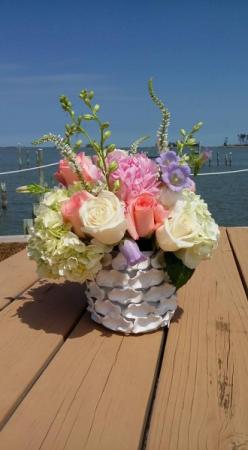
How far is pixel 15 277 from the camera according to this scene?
1756 mm

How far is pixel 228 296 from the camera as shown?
1.48 metres

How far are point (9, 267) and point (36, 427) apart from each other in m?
1.19

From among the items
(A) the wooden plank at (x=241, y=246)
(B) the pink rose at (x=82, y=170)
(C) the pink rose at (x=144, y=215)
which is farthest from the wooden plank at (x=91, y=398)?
(A) the wooden plank at (x=241, y=246)

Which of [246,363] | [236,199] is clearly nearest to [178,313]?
[246,363]

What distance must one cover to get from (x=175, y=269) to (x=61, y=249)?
251 millimetres

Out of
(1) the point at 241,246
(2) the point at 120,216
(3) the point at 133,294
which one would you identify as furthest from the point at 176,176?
(1) the point at 241,246

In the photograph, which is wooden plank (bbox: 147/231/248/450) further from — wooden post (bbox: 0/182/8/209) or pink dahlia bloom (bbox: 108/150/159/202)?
wooden post (bbox: 0/182/8/209)

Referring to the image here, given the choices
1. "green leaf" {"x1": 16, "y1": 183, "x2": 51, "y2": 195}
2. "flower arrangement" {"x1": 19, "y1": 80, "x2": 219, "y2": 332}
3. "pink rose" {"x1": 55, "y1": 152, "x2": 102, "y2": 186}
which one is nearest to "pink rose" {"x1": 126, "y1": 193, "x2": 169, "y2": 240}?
"flower arrangement" {"x1": 19, "y1": 80, "x2": 219, "y2": 332}

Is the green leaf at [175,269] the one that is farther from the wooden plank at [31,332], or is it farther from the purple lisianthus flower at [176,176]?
the wooden plank at [31,332]

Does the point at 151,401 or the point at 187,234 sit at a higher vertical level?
the point at 187,234

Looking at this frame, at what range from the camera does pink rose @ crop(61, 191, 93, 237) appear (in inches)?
42.5

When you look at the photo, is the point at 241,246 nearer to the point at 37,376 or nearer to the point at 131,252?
the point at 131,252

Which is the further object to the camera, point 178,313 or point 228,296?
point 228,296

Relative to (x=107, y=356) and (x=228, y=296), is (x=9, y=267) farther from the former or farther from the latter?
(x=107, y=356)
